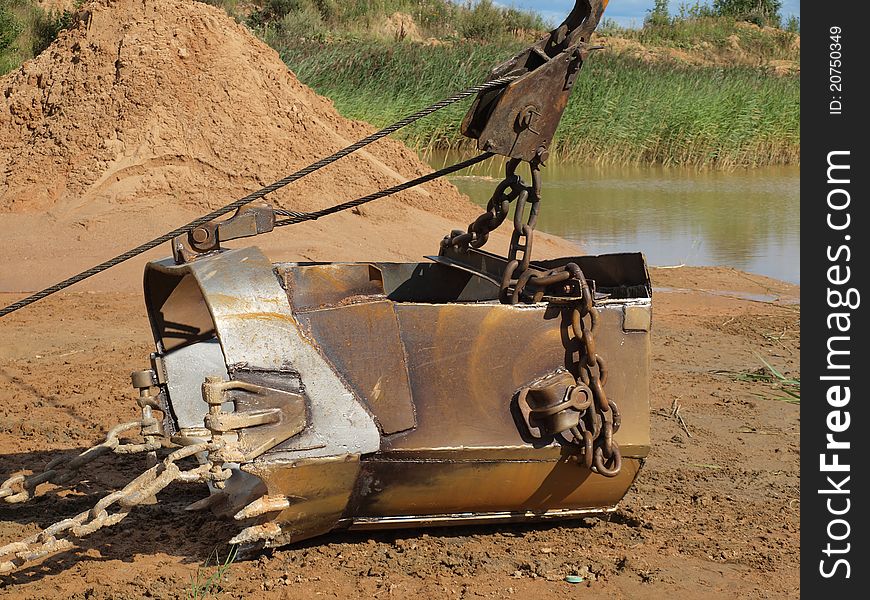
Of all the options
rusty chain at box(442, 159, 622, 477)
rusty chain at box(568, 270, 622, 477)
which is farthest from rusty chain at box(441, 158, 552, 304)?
rusty chain at box(568, 270, 622, 477)

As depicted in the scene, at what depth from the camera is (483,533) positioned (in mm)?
3381

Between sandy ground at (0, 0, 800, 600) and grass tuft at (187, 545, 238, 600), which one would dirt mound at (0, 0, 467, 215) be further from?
grass tuft at (187, 545, 238, 600)

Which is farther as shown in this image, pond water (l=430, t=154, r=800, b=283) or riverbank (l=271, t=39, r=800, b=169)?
riverbank (l=271, t=39, r=800, b=169)

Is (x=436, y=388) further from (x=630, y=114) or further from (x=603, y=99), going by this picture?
(x=603, y=99)

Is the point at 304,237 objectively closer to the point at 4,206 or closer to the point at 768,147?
the point at 4,206

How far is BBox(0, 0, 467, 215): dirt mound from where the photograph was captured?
8.60m

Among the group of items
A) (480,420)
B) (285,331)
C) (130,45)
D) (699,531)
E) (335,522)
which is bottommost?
(699,531)

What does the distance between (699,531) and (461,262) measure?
4.40ft

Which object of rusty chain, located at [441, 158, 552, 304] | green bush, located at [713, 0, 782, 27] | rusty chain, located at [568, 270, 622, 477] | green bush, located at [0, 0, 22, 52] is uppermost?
green bush, located at [713, 0, 782, 27]

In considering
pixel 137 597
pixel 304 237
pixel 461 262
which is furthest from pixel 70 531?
pixel 304 237

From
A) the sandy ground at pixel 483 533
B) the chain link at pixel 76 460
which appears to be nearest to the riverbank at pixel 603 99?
the sandy ground at pixel 483 533

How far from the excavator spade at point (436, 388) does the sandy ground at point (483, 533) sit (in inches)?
5.4

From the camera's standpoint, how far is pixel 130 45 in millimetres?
9031

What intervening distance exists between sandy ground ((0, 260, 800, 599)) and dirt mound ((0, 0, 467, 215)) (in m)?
3.30
